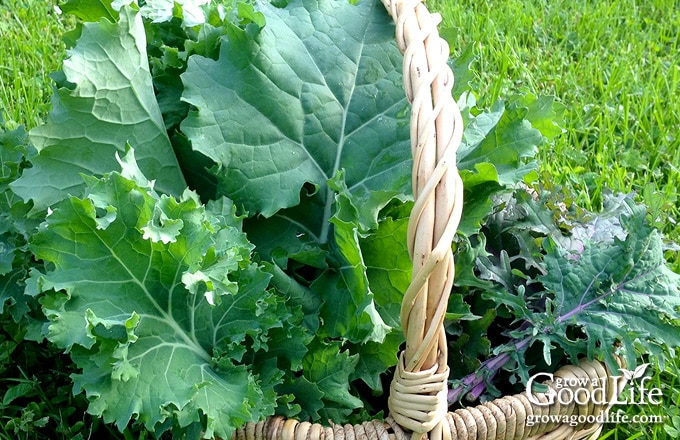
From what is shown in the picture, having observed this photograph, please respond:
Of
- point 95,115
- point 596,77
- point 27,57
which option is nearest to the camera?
point 95,115

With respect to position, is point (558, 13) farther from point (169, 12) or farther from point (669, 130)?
point (169, 12)

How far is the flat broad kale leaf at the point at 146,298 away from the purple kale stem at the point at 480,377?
45 cm

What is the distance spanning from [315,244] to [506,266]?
0.48 meters

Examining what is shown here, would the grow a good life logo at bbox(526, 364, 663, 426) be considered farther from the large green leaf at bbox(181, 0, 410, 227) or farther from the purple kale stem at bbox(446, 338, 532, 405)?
the large green leaf at bbox(181, 0, 410, 227)

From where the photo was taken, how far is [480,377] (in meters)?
A: 1.72

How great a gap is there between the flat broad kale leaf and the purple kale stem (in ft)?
1.49

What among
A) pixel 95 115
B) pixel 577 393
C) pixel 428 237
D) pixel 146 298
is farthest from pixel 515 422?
pixel 95 115

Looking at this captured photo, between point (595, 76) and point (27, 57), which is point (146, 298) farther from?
point (595, 76)

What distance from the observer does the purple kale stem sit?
1.70m

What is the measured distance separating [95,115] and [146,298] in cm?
43

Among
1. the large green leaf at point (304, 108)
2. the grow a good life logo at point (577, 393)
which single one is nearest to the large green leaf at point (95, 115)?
the large green leaf at point (304, 108)

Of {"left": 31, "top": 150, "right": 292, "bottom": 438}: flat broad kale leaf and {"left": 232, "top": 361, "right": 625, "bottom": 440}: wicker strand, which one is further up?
{"left": 31, "top": 150, "right": 292, "bottom": 438}: flat broad kale leaf

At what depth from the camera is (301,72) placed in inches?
66.2

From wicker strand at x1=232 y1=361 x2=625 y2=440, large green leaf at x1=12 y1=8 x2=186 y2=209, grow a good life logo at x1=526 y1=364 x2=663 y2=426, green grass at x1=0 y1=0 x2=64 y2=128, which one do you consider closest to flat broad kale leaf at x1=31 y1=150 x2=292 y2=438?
wicker strand at x1=232 y1=361 x2=625 y2=440
